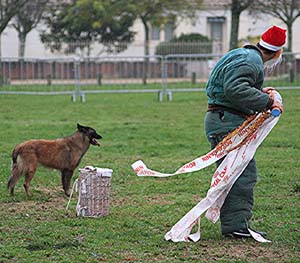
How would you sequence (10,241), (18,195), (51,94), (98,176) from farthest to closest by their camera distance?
(51,94)
(18,195)
(98,176)
(10,241)

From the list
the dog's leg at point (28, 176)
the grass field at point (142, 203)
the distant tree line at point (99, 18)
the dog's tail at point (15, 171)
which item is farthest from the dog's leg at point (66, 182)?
the distant tree line at point (99, 18)

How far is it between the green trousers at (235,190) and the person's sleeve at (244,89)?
308 millimetres

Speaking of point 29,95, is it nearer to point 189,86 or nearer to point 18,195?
point 189,86

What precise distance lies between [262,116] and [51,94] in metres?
17.8

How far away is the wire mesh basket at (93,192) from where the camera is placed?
799 centimetres

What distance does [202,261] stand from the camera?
632 centimetres

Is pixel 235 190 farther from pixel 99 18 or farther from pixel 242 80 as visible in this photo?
pixel 99 18

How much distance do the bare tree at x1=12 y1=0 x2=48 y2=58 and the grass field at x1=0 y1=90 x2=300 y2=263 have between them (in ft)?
67.9

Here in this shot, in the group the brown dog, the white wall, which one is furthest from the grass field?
the white wall

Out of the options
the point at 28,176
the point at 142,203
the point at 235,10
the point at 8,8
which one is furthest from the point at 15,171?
the point at 8,8

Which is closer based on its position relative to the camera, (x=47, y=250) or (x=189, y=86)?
(x=47, y=250)

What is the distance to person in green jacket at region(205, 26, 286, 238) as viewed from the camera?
677 centimetres

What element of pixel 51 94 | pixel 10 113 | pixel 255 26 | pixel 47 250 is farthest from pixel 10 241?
pixel 255 26

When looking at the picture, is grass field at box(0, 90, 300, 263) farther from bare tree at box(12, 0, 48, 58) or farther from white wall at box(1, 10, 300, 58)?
white wall at box(1, 10, 300, 58)
